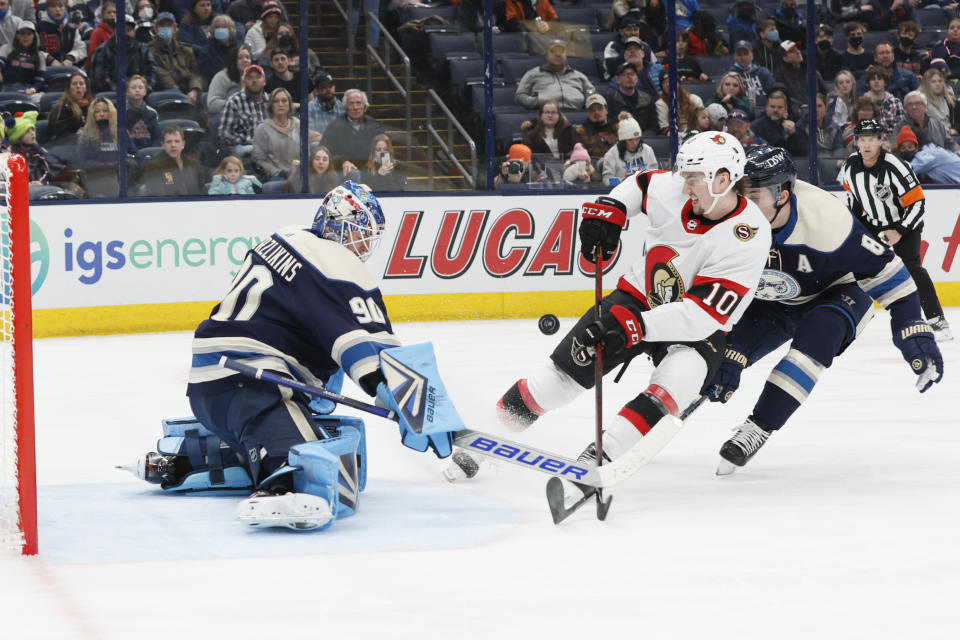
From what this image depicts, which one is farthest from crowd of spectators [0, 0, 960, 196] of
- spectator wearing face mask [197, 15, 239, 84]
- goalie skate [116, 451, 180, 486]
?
goalie skate [116, 451, 180, 486]

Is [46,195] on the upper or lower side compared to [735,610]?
lower

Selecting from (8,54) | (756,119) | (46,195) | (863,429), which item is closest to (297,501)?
(863,429)

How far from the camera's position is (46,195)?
295 inches

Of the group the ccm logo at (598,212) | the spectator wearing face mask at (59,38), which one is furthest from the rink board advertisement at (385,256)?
the ccm logo at (598,212)

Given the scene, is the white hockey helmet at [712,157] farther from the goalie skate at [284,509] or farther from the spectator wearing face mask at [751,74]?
the spectator wearing face mask at [751,74]

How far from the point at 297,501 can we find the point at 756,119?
6370mm

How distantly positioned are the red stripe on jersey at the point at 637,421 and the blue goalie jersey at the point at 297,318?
0.68 meters

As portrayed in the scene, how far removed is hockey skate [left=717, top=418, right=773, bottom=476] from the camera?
3.95 metres

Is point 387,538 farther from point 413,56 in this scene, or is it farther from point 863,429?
point 413,56

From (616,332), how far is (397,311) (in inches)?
185

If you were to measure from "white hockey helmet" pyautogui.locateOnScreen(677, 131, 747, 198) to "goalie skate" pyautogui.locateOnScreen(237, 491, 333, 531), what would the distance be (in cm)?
134

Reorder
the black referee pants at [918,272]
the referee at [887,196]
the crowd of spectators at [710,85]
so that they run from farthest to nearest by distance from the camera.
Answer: the crowd of spectators at [710,85], the black referee pants at [918,272], the referee at [887,196]

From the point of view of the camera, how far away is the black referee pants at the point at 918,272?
7017mm

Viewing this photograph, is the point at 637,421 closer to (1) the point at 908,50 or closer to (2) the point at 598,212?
(2) the point at 598,212
